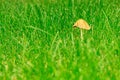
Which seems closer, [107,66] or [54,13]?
[107,66]

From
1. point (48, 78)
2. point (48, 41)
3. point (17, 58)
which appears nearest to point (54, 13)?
point (48, 41)

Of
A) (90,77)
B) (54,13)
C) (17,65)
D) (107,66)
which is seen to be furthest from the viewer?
(54,13)

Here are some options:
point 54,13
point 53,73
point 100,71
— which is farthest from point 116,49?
point 54,13

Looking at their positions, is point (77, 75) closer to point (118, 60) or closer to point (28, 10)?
point (118, 60)

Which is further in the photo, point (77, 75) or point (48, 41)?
point (48, 41)

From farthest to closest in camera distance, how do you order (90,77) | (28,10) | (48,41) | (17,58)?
(28,10), (48,41), (17,58), (90,77)

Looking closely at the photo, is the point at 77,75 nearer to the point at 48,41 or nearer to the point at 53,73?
the point at 53,73
